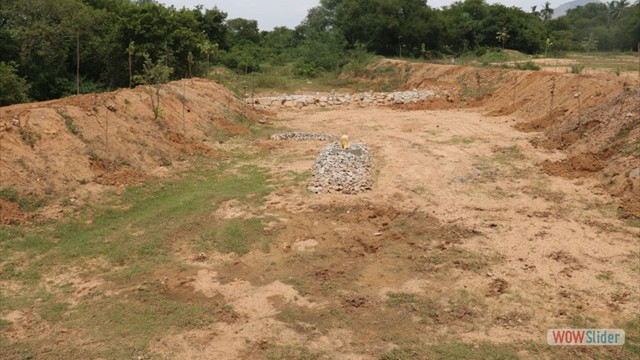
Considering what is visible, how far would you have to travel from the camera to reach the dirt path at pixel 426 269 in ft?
21.6

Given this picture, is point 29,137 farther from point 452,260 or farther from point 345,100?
point 345,100

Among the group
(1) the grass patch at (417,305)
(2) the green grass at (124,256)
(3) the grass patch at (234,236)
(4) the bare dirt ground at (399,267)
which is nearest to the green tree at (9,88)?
(4) the bare dirt ground at (399,267)

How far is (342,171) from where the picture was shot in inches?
494

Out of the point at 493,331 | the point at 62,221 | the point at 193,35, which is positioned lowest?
the point at 493,331

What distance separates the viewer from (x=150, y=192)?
11.8 meters

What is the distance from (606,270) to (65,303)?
28.6 ft

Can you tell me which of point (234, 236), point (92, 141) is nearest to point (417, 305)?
point (234, 236)

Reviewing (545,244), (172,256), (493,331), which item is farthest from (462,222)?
(172,256)

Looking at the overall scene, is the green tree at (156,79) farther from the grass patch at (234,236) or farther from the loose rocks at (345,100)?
the loose rocks at (345,100)

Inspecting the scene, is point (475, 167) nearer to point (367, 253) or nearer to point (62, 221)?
point (367, 253)

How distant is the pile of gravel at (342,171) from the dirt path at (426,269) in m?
0.36

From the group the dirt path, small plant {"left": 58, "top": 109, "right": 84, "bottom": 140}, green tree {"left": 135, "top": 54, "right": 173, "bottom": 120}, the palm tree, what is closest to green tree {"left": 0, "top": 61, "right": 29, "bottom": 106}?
green tree {"left": 135, "top": 54, "right": 173, "bottom": 120}

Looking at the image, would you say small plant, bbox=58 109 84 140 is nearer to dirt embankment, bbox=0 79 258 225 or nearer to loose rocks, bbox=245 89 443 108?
dirt embankment, bbox=0 79 258 225

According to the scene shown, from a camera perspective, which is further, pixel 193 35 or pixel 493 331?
pixel 193 35
